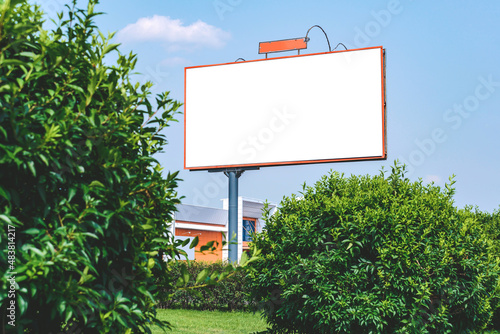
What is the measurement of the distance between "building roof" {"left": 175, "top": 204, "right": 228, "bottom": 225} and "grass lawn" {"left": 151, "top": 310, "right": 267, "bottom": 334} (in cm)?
1965

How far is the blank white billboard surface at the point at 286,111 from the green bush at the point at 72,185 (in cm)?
1531

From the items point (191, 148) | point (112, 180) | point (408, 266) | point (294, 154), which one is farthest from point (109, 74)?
point (191, 148)

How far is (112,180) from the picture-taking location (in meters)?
2.97

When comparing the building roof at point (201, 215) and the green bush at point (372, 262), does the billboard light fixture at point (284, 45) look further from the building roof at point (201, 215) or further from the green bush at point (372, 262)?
the building roof at point (201, 215)

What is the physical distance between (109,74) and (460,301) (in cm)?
583

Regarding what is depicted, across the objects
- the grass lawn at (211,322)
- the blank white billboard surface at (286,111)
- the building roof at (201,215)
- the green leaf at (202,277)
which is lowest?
the grass lawn at (211,322)

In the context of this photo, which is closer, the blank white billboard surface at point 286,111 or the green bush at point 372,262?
the green bush at point 372,262

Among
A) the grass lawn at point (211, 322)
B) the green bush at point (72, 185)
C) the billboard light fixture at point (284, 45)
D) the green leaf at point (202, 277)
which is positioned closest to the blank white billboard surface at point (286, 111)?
the billboard light fixture at point (284, 45)

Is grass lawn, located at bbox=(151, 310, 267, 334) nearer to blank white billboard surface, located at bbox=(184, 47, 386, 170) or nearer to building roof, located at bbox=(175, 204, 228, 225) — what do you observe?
blank white billboard surface, located at bbox=(184, 47, 386, 170)

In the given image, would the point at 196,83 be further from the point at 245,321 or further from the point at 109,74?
the point at 109,74

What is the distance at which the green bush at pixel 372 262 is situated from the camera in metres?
6.34

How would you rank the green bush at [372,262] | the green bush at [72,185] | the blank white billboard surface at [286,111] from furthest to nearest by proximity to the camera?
1. the blank white billboard surface at [286,111]
2. the green bush at [372,262]
3. the green bush at [72,185]

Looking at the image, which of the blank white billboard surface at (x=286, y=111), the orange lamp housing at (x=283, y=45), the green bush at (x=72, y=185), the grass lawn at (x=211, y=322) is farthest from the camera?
the orange lamp housing at (x=283, y=45)

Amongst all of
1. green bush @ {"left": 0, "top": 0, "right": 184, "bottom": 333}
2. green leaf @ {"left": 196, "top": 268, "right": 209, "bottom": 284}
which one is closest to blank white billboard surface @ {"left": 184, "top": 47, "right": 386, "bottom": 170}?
green leaf @ {"left": 196, "top": 268, "right": 209, "bottom": 284}
